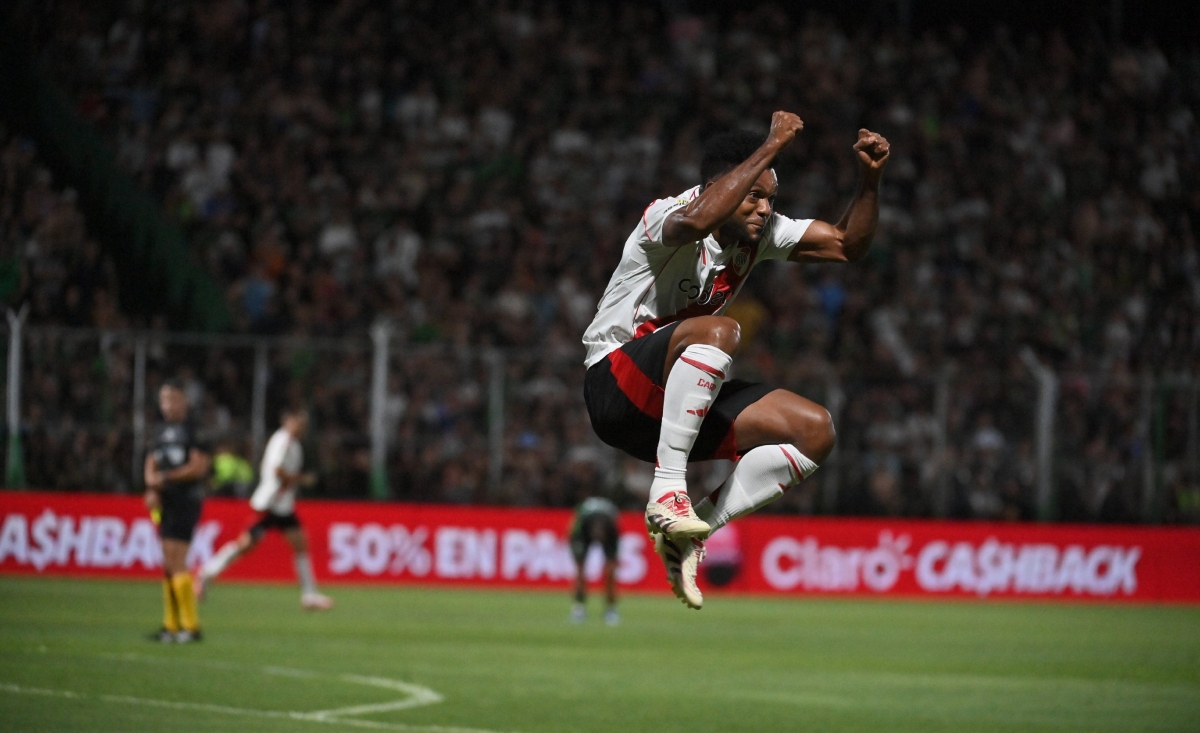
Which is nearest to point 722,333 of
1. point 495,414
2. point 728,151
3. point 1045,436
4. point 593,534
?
point 728,151

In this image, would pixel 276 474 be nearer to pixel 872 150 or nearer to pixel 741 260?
pixel 741 260

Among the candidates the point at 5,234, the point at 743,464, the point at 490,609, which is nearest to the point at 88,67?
the point at 5,234

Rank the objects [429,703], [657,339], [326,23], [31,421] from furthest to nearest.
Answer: [326,23] → [31,421] → [429,703] → [657,339]

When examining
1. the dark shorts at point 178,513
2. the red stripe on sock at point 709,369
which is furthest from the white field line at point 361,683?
the red stripe on sock at point 709,369

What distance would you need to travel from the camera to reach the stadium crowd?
22.1 m

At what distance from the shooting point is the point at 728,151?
6.95 m

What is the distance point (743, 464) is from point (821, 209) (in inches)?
793

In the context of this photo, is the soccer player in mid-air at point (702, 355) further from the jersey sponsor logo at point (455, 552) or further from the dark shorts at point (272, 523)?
the jersey sponsor logo at point (455, 552)

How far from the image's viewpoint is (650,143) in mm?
26859

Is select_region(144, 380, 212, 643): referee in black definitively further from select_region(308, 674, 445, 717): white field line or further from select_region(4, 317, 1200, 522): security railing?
select_region(4, 317, 1200, 522): security railing

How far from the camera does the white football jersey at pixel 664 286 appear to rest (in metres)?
7.07

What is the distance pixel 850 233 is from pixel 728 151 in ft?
2.82

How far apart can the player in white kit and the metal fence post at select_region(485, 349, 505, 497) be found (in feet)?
10.6

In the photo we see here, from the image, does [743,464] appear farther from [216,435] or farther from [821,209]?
[821,209]
